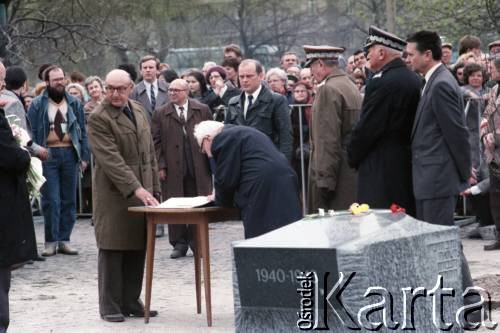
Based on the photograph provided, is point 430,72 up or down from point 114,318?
up

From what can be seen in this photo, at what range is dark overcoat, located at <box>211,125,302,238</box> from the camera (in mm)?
10281

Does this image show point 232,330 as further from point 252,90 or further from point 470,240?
point 470,240

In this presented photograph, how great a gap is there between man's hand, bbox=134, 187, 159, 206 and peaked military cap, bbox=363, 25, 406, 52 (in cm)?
209

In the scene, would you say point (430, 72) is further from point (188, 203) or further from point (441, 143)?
point (188, 203)

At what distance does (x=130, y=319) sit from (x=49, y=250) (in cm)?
453

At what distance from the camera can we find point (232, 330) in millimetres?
10578

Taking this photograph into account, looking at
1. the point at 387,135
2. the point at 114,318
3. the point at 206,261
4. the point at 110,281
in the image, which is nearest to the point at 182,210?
the point at 206,261

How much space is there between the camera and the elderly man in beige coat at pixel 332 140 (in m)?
12.0

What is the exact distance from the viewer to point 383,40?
1080cm

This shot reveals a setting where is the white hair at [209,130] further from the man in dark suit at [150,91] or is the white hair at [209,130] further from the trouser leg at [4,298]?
the man in dark suit at [150,91]

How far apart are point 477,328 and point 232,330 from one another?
193 centimetres

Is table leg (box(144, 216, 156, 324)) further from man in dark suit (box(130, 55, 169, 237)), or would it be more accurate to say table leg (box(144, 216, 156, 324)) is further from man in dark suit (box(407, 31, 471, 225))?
man in dark suit (box(130, 55, 169, 237))

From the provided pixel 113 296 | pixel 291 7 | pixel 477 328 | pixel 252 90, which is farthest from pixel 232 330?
pixel 291 7

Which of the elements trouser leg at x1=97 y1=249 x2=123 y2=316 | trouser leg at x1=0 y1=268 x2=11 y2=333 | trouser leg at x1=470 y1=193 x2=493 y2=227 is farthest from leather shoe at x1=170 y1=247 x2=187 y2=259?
trouser leg at x1=0 y1=268 x2=11 y2=333
